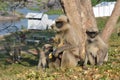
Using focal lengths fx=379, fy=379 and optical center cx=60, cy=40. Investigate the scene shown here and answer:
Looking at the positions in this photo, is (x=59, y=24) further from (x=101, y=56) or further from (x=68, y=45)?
(x=101, y=56)

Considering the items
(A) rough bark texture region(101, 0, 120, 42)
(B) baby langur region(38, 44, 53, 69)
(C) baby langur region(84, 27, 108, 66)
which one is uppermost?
(A) rough bark texture region(101, 0, 120, 42)

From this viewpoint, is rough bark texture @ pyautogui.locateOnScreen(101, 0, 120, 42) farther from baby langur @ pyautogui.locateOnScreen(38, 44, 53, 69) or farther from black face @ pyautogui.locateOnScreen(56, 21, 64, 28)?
black face @ pyautogui.locateOnScreen(56, 21, 64, 28)

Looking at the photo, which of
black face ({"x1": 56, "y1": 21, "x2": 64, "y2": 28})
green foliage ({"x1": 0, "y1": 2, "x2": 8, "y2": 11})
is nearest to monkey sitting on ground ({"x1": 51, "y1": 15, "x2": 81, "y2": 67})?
black face ({"x1": 56, "y1": 21, "x2": 64, "y2": 28})

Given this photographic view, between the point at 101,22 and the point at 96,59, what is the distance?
66.6ft

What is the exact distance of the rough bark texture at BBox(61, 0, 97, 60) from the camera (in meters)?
Result: 9.15

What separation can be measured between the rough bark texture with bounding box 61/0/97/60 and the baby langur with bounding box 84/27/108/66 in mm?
202

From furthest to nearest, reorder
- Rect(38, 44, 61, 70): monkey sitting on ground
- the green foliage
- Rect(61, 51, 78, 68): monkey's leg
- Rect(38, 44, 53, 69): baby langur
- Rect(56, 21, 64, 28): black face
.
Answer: the green foliage → Rect(38, 44, 53, 69): baby langur → Rect(38, 44, 61, 70): monkey sitting on ground → Rect(61, 51, 78, 68): monkey's leg → Rect(56, 21, 64, 28): black face

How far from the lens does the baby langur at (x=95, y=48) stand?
957 centimetres

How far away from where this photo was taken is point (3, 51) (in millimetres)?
17578

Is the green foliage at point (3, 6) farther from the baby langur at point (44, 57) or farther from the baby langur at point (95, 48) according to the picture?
the baby langur at point (95, 48)

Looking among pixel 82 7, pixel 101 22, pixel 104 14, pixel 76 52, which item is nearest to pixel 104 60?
pixel 76 52

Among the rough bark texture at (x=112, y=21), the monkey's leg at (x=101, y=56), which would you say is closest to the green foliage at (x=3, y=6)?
the rough bark texture at (x=112, y=21)

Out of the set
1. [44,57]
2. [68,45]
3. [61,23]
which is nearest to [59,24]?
[61,23]

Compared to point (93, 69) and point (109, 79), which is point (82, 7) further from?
point (109, 79)
